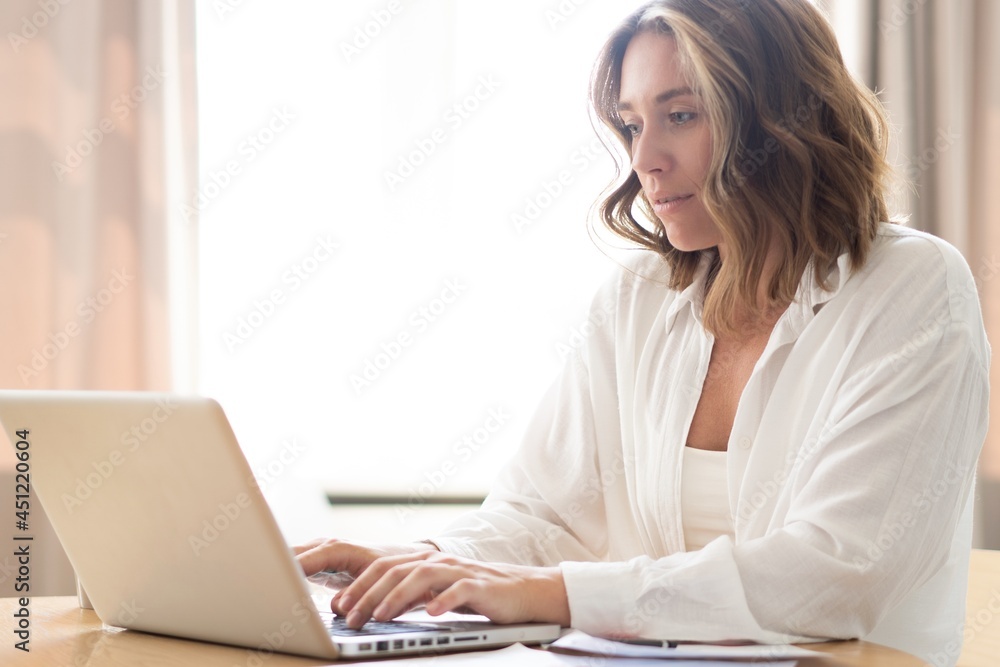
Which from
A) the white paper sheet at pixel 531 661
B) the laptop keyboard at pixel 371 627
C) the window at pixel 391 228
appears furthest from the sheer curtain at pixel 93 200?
the white paper sheet at pixel 531 661

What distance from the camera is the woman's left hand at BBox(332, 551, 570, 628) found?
88cm

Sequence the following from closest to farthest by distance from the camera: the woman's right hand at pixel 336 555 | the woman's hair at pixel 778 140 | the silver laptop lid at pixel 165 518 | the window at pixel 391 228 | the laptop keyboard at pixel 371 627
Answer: the silver laptop lid at pixel 165 518
the laptop keyboard at pixel 371 627
the woman's right hand at pixel 336 555
the woman's hair at pixel 778 140
the window at pixel 391 228

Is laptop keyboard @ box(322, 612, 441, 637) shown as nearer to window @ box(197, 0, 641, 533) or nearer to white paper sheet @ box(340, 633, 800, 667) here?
white paper sheet @ box(340, 633, 800, 667)

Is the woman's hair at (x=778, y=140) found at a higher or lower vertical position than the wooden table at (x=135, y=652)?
higher

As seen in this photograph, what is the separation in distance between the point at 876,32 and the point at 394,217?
5.02ft

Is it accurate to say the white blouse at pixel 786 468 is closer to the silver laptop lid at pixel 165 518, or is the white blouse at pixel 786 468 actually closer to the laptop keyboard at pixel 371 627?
the laptop keyboard at pixel 371 627

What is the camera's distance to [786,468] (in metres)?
1.16

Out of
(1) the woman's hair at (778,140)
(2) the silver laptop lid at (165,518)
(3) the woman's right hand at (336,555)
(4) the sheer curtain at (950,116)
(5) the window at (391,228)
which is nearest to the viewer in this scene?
(2) the silver laptop lid at (165,518)

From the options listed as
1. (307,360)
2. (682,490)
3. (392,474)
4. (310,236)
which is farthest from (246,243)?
(682,490)

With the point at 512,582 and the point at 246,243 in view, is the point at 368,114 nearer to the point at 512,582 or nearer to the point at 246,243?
the point at 246,243

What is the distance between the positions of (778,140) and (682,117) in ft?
0.42

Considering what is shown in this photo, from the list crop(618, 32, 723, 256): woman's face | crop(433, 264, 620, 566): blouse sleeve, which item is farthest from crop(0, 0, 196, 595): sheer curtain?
crop(618, 32, 723, 256): woman's face

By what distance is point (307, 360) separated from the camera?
8.68ft

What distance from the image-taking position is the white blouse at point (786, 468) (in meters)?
0.92
